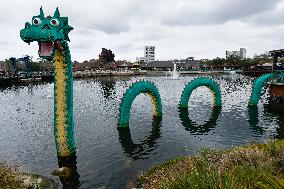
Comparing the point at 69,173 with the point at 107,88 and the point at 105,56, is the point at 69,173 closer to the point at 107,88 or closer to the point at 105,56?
the point at 107,88

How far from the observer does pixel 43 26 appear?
486 inches

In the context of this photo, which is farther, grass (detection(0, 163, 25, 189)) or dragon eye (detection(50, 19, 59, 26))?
dragon eye (detection(50, 19, 59, 26))

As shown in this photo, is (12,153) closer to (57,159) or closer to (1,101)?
(57,159)

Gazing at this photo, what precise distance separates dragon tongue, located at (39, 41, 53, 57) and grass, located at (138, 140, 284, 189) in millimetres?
6473

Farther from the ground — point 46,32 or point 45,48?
point 46,32

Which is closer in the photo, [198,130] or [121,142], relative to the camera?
[121,142]

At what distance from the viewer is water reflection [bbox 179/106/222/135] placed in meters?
19.3

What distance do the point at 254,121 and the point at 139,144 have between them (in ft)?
31.5

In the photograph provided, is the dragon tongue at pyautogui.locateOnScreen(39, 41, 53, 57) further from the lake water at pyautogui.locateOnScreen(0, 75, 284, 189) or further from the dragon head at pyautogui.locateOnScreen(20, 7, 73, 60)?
the lake water at pyautogui.locateOnScreen(0, 75, 284, 189)

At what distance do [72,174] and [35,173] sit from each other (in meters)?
1.66

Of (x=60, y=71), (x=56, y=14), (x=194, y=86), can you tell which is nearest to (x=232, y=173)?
(x=60, y=71)

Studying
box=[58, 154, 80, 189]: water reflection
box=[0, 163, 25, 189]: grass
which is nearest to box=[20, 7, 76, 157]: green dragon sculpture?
box=[58, 154, 80, 189]: water reflection

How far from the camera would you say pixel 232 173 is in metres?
7.14

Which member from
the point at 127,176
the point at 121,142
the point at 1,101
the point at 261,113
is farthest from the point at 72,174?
the point at 1,101
